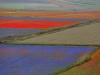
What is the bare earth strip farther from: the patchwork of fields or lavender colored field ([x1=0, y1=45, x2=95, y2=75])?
lavender colored field ([x1=0, y1=45, x2=95, y2=75])

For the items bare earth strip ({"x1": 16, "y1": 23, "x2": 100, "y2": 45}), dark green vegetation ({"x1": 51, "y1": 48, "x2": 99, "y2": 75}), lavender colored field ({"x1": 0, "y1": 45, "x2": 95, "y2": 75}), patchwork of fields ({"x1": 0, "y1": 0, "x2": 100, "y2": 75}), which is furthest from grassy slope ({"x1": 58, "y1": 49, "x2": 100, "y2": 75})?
bare earth strip ({"x1": 16, "y1": 23, "x2": 100, "y2": 45})

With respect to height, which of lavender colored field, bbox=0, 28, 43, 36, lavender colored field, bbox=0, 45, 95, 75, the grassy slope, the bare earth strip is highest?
the grassy slope

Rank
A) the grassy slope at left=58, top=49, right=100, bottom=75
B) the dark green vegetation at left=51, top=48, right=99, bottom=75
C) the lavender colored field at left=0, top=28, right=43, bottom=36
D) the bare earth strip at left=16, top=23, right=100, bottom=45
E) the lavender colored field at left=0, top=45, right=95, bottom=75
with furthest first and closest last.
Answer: the lavender colored field at left=0, top=28, right=43, bottom=36 < the bare earth strip at left=16, top=23, right=100, bottom=45 < the lavender colored field at left=0, top=45, right=95, bottom=75 < the dark green vegetation at left=51, top=48, right=99, bottom=75 < the grassy slope at left=58, top=49, right=100, bottom=75

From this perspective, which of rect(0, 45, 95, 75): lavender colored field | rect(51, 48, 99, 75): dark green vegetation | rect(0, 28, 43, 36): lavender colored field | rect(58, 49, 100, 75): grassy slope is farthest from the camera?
rect(0, 28, 43, 36): lavender colored field

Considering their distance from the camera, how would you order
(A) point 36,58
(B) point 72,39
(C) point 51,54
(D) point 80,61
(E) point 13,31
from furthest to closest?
(E) point 13,31 < (B) point 72,39 < (C) point 51,54 < (A) point 36,58 < (D) point 80,61

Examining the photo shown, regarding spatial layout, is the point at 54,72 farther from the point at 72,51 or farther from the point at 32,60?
the point at 72,51

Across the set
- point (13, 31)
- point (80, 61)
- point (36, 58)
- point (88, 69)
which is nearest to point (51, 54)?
point (36, 58)

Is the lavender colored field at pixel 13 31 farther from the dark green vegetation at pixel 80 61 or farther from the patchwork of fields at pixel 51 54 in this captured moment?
the dark green vegetation at pixel 80 61

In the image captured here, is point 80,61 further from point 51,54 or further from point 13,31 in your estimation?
point 13,31
